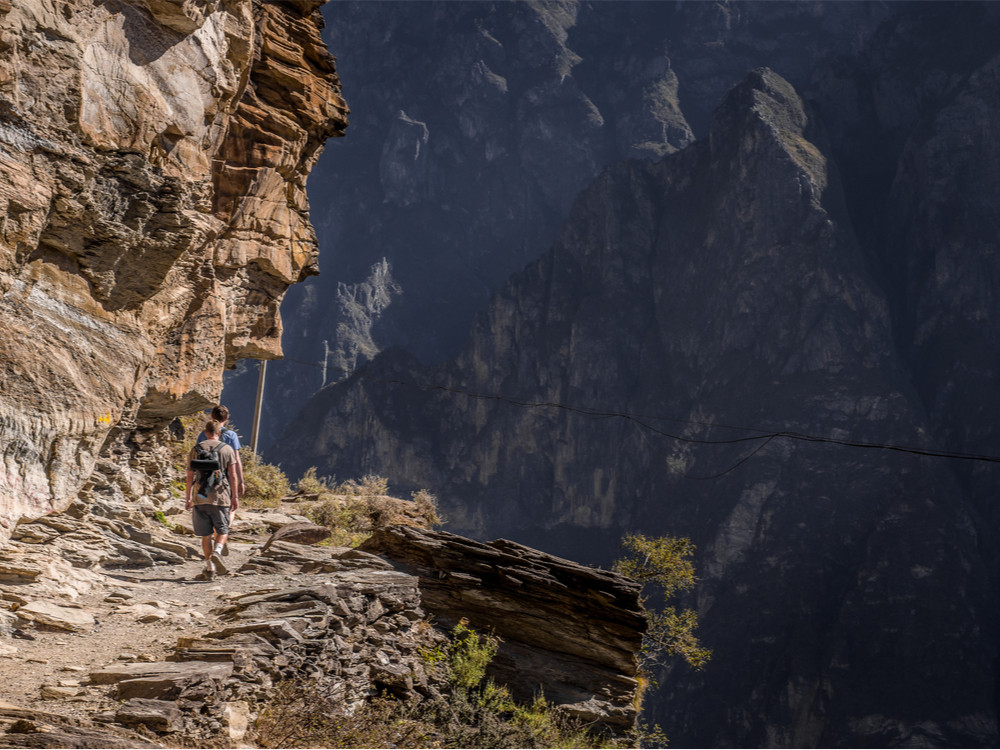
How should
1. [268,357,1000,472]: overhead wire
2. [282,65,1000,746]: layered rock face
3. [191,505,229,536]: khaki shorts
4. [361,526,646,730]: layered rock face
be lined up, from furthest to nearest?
1. [282,65,1000,746]: layered rock face
2. [268,357,1000,472]: overhead wire
3. [361,526,646,730]: layered rock face
4. [191,505,229,536]: khaki shorts

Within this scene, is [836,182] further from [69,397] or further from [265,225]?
[69,397]

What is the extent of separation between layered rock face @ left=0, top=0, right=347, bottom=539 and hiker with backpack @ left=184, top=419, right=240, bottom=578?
0.77 metres

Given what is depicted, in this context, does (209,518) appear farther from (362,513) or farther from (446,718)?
(362,513)

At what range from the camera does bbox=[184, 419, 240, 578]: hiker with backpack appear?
7.68m

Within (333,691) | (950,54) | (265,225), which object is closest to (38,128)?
(333,691)

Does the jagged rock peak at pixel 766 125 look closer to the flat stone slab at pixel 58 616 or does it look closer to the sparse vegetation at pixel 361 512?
the sparse vegetation at pixel 361 512

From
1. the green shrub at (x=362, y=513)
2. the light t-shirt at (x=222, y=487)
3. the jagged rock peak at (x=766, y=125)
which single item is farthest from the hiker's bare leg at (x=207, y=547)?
the jagged rock peak at (x=766, y=125)

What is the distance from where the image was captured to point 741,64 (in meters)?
114

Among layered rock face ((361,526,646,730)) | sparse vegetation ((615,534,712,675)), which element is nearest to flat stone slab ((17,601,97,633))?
layered rock face ((361,526,646,730))

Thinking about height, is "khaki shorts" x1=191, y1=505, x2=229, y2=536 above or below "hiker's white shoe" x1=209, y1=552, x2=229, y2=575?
above

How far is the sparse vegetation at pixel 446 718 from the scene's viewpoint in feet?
17.7

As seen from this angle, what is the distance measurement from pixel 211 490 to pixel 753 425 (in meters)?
70.6

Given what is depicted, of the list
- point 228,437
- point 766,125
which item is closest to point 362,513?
point 228,437

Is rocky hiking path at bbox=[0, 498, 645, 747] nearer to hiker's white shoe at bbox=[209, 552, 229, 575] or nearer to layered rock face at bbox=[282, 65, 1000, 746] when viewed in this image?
hiker's white shoe at bbox=[209, 552, 229, 575]
